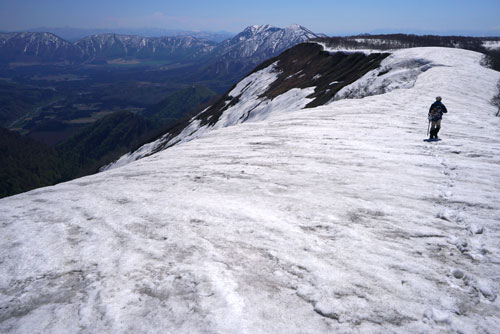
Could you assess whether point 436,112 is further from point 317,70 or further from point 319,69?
point 317,70

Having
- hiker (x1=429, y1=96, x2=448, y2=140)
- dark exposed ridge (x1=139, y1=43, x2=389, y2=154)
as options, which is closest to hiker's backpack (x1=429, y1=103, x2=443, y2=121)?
hiker (x1=429, y1=96, x2=448, y2=140)

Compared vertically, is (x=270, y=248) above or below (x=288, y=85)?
below

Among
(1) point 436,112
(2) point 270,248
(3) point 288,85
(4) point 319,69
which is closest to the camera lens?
(2) point 270,248

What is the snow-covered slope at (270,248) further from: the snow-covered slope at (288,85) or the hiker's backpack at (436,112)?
the snow-covered slope at (288,85)

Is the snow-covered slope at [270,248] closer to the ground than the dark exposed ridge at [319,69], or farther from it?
closer to the ground

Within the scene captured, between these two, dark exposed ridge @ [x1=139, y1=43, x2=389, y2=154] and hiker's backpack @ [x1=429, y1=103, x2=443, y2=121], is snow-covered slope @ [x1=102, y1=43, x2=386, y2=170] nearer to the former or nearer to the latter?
dark exposed ridge @ [x1=139, y1=43, x2=389, y2=154]

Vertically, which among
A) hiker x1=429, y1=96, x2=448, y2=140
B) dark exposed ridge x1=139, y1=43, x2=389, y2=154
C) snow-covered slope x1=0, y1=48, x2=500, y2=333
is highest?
dark exposed ridge x1=139, y1=43, x2=389, y2=154

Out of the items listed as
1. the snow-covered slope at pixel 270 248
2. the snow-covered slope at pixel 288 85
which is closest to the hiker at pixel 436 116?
the snow-covered slope at pixel 270 248

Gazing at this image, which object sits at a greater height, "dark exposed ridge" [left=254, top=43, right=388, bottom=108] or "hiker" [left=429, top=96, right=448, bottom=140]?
"dark exposed ridge" [left=254, top=43, right=388, bottom=108]

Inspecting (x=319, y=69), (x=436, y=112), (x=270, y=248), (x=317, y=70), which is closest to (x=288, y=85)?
(x=317, y=70)
